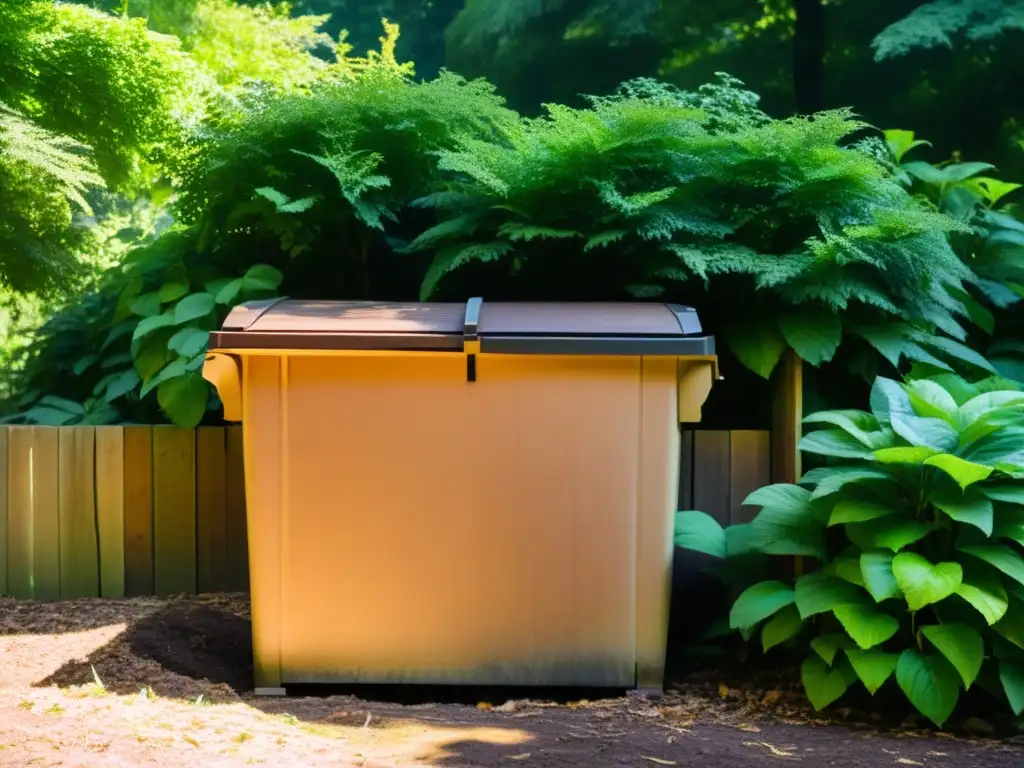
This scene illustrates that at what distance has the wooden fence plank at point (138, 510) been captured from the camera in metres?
4.74

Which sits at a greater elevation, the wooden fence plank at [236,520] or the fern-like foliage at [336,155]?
the fern-like foliage at [336,155]

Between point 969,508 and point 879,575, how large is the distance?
1.26ft

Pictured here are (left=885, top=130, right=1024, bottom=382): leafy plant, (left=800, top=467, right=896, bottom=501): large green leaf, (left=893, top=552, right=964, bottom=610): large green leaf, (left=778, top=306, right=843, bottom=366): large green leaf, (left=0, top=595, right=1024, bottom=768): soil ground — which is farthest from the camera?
(left=885, top=130, right=1024, bottom=382): leafy plant

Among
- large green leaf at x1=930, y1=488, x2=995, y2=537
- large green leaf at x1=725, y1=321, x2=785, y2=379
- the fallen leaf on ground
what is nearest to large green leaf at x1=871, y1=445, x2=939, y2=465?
large green leaf at x1=930, y1=488, x2=995, y2=537

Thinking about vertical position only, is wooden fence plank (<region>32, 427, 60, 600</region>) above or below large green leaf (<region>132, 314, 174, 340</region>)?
below

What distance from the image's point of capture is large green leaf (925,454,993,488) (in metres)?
3.14

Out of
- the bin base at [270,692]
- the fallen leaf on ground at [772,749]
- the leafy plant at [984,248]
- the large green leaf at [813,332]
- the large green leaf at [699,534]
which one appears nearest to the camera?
the fallen leaf on ground at [772,749]

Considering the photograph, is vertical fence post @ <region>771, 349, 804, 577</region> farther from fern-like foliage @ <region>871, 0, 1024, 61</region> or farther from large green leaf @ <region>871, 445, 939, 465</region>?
fern-like foliage @ <region>871, 0, 1024, 61</region>

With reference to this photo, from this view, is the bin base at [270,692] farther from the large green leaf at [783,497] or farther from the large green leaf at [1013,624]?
the large green leaf at [1013,624]

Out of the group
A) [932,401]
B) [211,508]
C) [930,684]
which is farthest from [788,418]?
[211,508]

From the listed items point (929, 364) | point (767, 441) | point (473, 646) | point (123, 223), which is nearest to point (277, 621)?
point (473, 646)

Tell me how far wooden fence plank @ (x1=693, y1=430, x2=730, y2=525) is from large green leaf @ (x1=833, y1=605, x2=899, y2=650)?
1178 millimetres

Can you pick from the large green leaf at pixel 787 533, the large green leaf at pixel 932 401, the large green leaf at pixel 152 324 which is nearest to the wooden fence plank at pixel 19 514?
the large green leaf at pixel 152 324

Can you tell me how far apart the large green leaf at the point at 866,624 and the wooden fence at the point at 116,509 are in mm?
2947
